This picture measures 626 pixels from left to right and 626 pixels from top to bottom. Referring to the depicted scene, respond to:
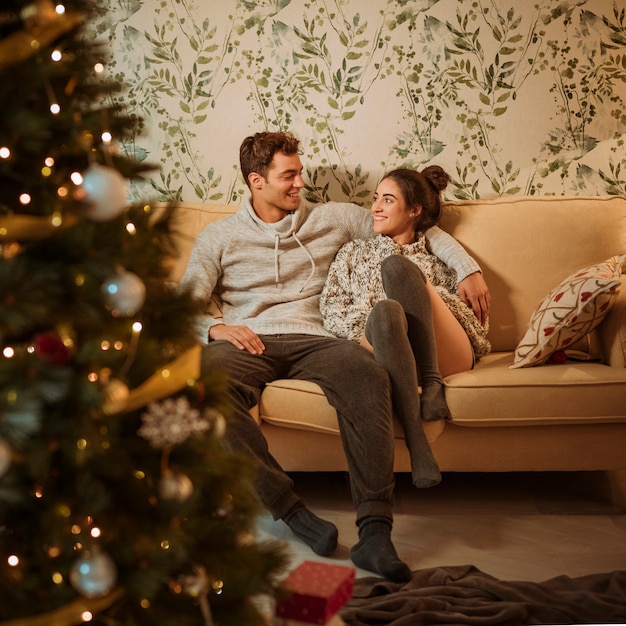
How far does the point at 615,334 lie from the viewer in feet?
8.58

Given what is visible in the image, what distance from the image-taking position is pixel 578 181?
333 cm

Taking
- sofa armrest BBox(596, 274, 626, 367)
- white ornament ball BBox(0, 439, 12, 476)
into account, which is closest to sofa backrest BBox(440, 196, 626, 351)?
sofa armrest BBox(596, 274, 626, 367)

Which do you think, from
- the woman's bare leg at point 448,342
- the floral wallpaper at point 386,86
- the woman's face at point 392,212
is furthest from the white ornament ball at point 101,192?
the floral wallpaper at point 386,86

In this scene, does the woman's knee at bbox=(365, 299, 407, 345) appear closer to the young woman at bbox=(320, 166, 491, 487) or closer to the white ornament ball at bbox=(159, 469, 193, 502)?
the young woman at bbox=(320, 166, 491, 487)

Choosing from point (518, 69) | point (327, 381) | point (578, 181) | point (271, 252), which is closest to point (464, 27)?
point (518, 69)

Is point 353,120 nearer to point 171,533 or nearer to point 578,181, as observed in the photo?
point 578,181

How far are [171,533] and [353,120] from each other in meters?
2.52

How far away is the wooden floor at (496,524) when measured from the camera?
7.24ft

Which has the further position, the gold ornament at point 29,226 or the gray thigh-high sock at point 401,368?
the gray thigh-high sock at point 401,368

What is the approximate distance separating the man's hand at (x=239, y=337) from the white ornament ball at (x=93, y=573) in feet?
5.31

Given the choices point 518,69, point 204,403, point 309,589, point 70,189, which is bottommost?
point 309,589

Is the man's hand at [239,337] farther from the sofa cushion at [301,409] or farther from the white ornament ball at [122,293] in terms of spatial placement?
the white ornament ball at [122,293]

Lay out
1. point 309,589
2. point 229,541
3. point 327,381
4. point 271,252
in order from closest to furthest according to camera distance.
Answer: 1. point 229,541
2. point 309,589
3. point 327,381
4. point 271,252

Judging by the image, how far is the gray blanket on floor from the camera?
6.09 feet
